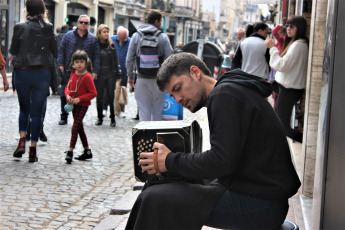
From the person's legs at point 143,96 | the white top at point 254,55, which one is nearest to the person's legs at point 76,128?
the person's legs at point 143,96

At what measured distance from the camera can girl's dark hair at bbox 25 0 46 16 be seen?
7348 millimetres

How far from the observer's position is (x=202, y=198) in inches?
121

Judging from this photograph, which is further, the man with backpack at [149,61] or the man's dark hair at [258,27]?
the man's dark hair at [258,27]

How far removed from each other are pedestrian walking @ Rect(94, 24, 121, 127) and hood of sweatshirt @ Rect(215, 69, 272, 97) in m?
8.04

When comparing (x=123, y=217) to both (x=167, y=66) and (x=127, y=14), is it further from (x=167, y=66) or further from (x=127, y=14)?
(x=127, y=14)

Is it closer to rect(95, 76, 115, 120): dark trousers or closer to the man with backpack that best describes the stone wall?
the man with backpack

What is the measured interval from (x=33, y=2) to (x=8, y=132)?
288 cm

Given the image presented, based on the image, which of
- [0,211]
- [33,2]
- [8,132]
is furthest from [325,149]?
[8,132]

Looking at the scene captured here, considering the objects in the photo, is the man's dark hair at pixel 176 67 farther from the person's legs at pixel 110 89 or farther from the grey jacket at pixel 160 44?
the person's legs at pixel 110 89

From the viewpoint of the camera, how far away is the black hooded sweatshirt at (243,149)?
9.60 feet

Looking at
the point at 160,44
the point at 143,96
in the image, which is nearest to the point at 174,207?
the point at 143,96

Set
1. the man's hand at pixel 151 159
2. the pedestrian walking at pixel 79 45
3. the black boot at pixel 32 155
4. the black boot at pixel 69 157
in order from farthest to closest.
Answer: the pedestrian walking at pixel 79 45, the black boot at pixel 69 157, the black boot at pixel 32 155, the man's hand at pixel 151 159

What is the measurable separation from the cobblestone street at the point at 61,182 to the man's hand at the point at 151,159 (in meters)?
1.99

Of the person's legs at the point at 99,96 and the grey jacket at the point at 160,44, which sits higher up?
the grey jacket at the point at 160,44
